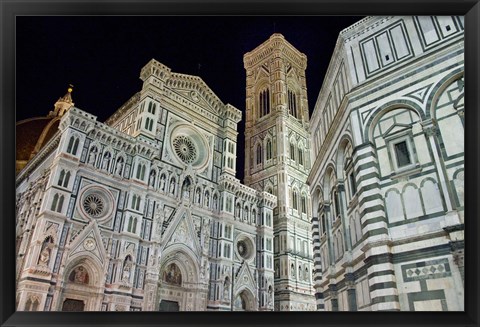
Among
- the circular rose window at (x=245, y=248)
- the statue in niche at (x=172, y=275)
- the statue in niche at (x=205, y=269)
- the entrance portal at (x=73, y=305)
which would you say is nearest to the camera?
the entrance portal at (x=73, y=305)

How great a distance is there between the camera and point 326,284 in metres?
8.49

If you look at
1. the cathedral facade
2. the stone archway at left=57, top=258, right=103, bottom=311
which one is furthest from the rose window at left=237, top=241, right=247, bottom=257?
the stone archway at left=57, top=258, right=103, bottom=311

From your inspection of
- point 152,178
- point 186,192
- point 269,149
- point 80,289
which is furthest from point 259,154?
point 80,289

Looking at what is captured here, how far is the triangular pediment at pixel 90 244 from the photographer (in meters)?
12.7

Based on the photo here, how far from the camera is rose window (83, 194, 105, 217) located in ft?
45.2

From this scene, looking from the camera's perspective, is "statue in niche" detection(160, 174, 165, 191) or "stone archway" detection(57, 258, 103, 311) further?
"statue in niche" detection(160, 174, 165, 191)

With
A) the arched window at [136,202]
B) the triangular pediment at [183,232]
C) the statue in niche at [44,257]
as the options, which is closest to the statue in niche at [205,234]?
the triangular pediment at [183,232]

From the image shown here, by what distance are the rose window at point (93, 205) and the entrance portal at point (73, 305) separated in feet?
10.2

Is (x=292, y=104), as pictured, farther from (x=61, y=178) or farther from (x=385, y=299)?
(x=385, y=299)

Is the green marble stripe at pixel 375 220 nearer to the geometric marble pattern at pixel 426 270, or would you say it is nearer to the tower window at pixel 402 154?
the geometric marble pattern at pixel 426 270

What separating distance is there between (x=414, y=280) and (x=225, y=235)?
13542 millimetres

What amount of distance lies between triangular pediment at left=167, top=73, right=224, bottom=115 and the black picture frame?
15.3 meters

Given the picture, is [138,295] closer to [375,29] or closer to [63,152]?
[63,152]

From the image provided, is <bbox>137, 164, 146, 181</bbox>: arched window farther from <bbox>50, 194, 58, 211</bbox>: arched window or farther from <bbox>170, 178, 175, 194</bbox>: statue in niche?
<bbox>50, 194, 58, 211</bbox>: arched window
